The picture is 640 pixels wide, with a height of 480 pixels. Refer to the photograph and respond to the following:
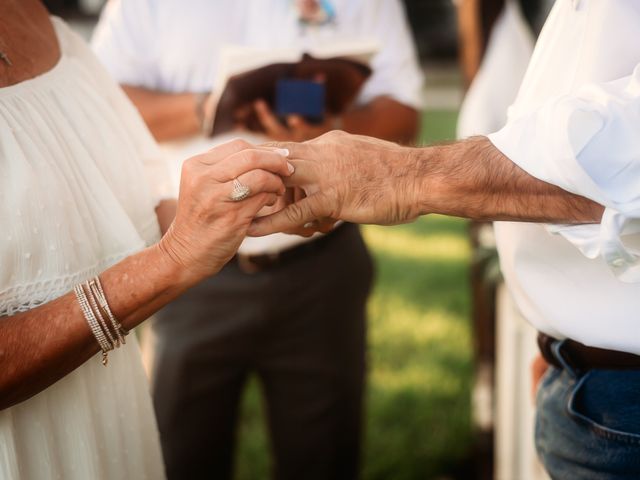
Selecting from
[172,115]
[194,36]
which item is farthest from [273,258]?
[194,36]

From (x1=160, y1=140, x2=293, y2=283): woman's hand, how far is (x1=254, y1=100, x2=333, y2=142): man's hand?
0.89 meters

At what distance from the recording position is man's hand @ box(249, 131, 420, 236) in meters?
1.39

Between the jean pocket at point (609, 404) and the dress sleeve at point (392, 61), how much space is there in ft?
4.70

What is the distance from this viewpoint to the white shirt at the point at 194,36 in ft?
7.87

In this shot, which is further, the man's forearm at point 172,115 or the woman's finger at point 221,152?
the man's forearm at point 172,115

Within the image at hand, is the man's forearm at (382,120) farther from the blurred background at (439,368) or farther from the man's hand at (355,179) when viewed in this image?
the man's hand at (355,179)

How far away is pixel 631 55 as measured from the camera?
1352 millimetres

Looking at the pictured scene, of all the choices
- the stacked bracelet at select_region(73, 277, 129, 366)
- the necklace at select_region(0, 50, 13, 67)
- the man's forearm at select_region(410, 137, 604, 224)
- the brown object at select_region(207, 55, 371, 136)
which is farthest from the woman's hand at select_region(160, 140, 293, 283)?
the brown object at select_region(207, 55, 371, 136)

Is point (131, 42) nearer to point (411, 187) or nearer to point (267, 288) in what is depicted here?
point (267, 288)

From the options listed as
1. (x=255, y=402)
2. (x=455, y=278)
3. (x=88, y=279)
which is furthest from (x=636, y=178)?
(x=455, y=278)

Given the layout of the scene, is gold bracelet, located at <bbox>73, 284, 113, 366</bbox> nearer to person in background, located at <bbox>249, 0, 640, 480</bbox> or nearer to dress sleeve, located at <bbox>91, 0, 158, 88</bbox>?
person in background, located at <bbox>249, 0, 640, 480</bbox>

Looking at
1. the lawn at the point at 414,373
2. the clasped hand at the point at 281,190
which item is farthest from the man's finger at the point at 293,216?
the lawn at the point at 414,373

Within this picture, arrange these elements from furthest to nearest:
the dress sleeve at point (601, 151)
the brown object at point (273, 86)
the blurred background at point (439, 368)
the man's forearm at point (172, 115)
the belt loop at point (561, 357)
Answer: the blurred background at point (439, 368), the man's forearm at point (172, 115), the brown object at point (273, 86), the belt loop at point (561, 357), the dress sleeve at point (601, 151)

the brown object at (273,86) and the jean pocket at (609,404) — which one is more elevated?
the brown object at (273,86)
